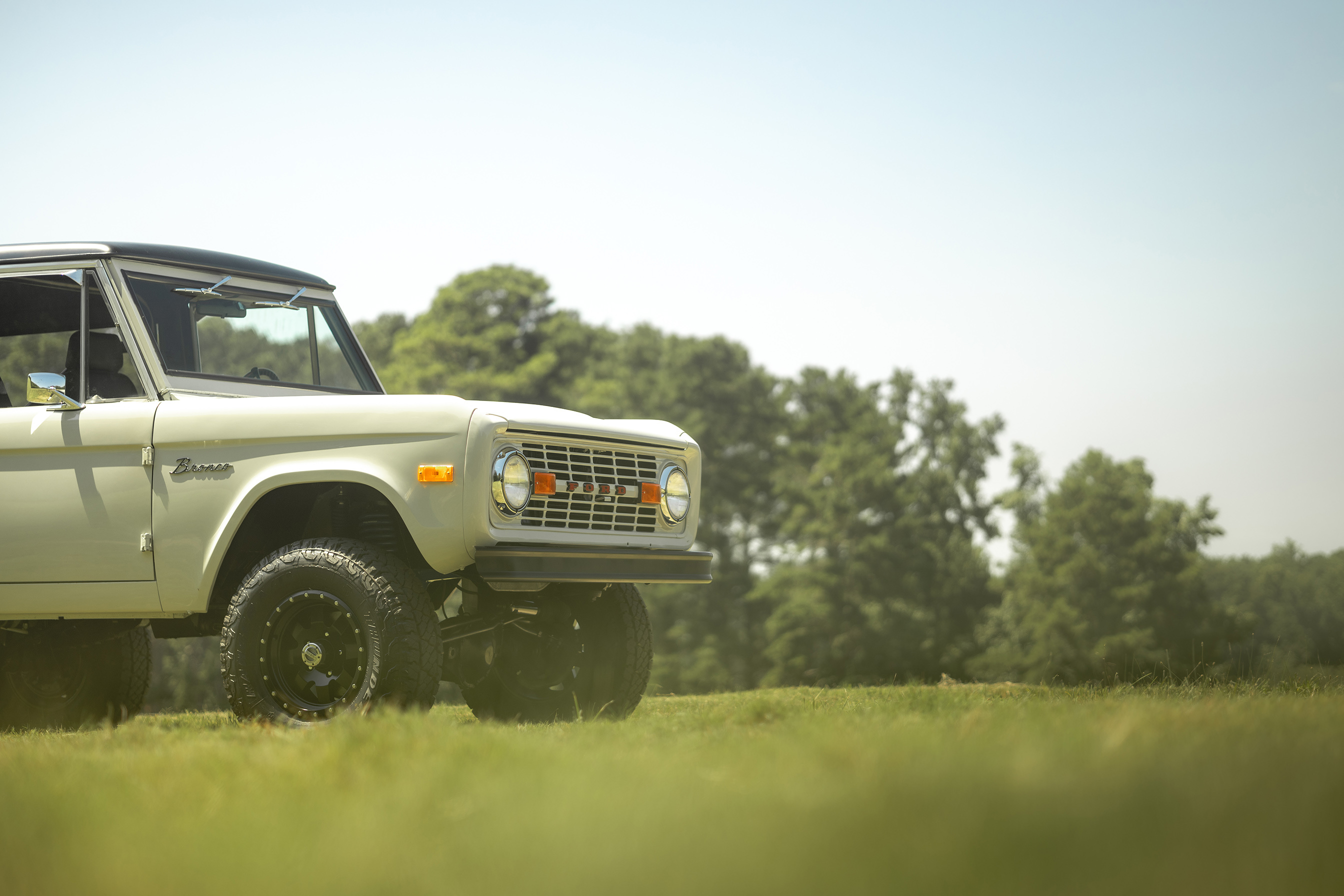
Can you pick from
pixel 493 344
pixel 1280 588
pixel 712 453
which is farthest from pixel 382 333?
pixel 1280 588

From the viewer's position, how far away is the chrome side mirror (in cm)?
600

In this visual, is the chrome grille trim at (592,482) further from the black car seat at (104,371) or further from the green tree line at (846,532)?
the green tree line at (846,532)

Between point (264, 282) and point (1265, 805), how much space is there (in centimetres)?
618

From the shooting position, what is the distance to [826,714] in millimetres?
4992

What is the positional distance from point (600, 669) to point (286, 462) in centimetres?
214

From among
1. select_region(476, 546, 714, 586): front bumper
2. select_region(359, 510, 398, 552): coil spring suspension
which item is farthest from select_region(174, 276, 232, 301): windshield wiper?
select_region(476, 546, 714, 586): front bumper

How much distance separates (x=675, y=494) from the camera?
660cm

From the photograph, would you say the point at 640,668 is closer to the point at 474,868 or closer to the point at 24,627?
the point at 24,627

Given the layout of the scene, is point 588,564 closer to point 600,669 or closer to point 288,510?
point 600,669

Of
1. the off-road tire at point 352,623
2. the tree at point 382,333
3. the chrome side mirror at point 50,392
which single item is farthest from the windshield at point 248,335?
the tree at point 382,333

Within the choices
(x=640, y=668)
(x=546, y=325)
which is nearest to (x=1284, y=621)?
(x=546, y=325)

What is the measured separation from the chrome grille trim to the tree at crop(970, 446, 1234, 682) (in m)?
38.4

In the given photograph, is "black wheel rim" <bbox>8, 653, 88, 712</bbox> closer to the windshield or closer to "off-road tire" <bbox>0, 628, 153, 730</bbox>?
"off-road tire" <bbox>0, 628, 153, 730</bbox>

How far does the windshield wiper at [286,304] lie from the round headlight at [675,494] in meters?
2.56
